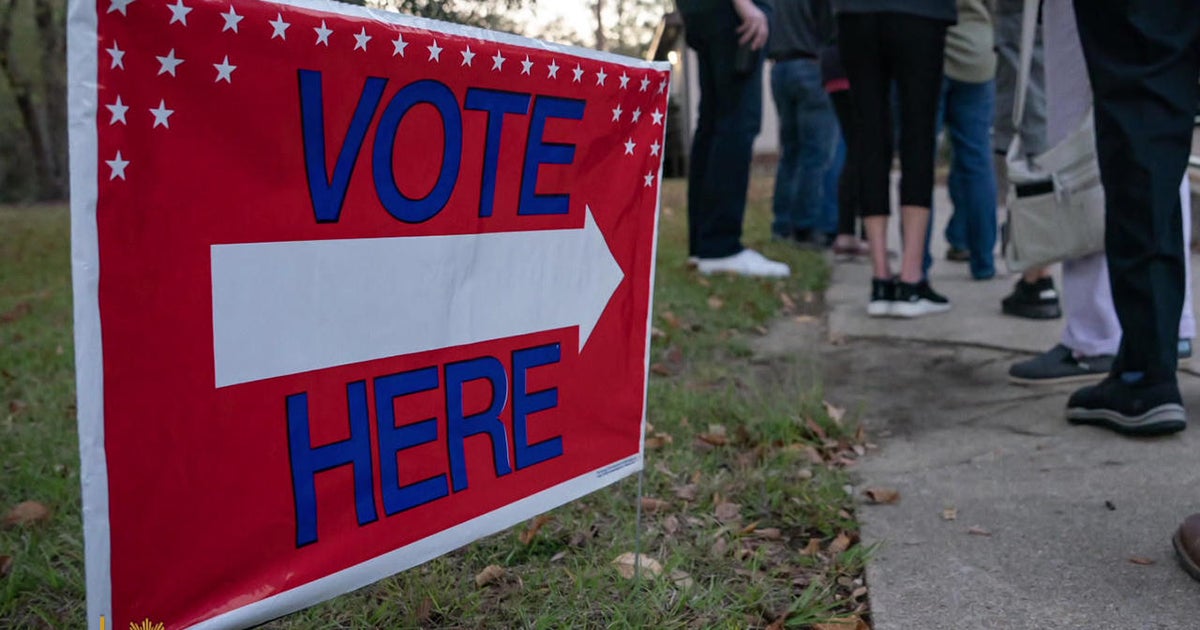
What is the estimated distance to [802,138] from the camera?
667 cm

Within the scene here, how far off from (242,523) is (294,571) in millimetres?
115

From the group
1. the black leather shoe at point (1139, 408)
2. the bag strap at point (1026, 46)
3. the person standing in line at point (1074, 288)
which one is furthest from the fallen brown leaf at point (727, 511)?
the bag strap at point (1026, 46)

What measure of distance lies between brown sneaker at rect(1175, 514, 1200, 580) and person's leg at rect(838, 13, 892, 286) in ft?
8.14

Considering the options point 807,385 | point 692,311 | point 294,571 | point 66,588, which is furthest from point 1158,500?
point 692,311

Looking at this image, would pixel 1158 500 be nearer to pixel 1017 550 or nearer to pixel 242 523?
pixel 1017 550

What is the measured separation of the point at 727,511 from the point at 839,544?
29 cm

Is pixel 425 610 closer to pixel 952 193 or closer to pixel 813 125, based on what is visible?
pixel 952 193

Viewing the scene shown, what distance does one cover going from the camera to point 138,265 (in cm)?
117

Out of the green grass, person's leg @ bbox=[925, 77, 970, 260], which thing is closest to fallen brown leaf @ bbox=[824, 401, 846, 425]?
the green grass

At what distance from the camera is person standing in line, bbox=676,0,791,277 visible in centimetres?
508

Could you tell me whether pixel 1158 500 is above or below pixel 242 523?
below

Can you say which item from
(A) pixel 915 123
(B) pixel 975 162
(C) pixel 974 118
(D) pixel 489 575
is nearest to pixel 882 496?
(D) pixel 489 575

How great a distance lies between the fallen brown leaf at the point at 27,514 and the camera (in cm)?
228

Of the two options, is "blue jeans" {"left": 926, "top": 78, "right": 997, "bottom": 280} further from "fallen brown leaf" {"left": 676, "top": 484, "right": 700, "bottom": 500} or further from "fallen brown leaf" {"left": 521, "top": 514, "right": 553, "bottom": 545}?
"fallen brown leaf" {"left": 521, "top": 514, "right": 553, "bottom": 545}
